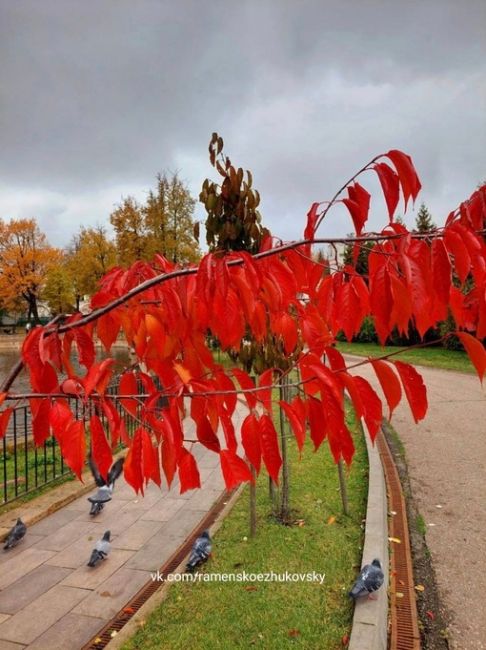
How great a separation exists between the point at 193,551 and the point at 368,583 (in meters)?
1.50

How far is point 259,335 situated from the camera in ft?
5.63

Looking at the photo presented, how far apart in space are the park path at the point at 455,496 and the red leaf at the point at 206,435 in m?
3.03

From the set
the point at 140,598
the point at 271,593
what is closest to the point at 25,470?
the point at 140,598

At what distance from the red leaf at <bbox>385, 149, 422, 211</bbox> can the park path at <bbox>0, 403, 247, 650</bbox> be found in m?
3.62

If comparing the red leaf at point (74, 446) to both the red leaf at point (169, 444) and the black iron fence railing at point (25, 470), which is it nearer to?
the red leaf at point (169, 444)

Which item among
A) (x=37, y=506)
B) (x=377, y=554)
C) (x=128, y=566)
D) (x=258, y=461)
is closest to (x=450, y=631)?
(x=377, y=554)

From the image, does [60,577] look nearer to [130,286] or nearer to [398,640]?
[398,640]

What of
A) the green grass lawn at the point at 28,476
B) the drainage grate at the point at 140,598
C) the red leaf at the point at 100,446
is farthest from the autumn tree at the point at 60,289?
the red leaf at the point at 100,446

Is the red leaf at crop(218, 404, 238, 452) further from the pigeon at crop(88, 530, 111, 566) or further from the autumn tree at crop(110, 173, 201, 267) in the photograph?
the autumn tree at crop(110, 173, 201, 267)

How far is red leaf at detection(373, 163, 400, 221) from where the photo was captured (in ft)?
4.77

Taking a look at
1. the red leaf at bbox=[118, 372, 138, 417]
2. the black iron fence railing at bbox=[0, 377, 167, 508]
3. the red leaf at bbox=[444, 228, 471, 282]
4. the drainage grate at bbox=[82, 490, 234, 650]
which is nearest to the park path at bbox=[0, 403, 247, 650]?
the drainage grate at bbox=[82, 490, 234, 650]

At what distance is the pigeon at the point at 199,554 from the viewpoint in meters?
Result: 3.93

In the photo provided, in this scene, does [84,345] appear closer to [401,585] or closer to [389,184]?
[389,184]

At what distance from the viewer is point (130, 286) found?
2037mm
